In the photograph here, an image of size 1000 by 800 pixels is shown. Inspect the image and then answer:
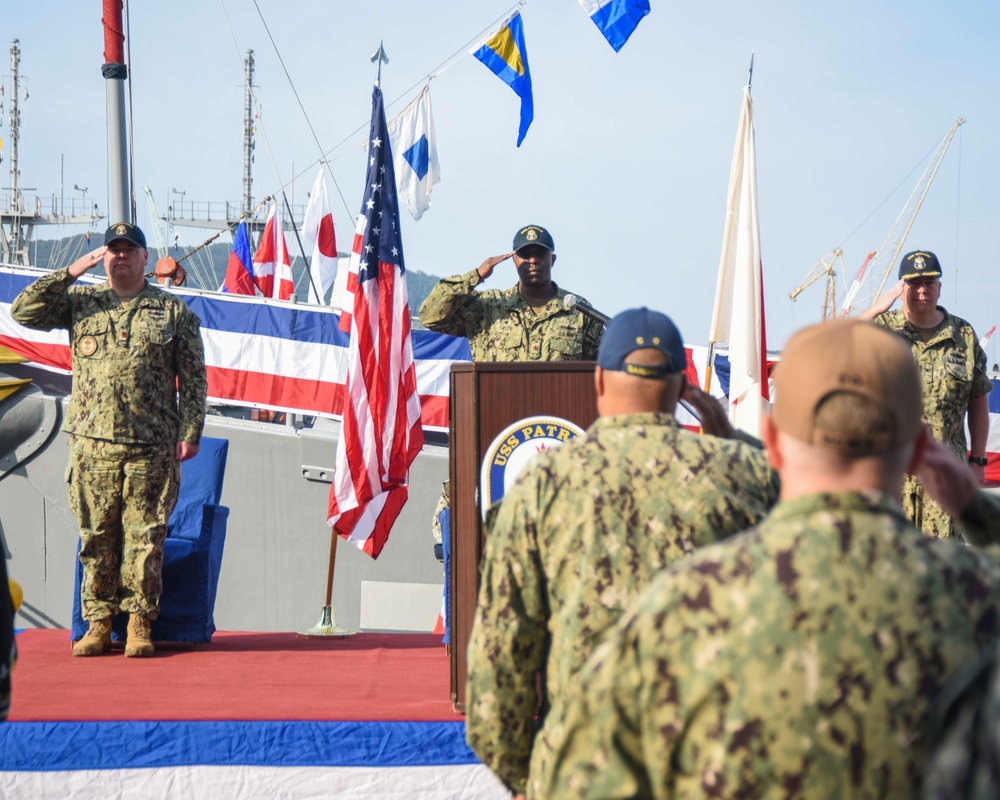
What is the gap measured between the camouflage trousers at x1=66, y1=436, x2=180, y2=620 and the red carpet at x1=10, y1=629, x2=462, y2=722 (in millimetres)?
292

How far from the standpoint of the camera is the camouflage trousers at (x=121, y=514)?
5.54 meters

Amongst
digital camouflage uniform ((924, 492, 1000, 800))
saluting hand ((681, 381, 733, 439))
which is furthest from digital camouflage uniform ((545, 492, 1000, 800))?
saluting hand ((681, 381, 733, 439))

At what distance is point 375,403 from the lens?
6602 mm

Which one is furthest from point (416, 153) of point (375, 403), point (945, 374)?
point (945, 374)

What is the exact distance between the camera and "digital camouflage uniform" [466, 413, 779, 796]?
2.19 m

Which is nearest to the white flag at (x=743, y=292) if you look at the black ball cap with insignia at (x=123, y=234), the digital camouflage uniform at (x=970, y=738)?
the black ball cap with insignia at (x=123, y=234)

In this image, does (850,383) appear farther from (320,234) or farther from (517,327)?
(320,234)

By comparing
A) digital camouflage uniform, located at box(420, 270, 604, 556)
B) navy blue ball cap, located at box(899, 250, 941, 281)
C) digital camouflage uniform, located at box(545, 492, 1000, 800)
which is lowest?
digital camouflage uniform, located at box(545, 492, 1000, 800)

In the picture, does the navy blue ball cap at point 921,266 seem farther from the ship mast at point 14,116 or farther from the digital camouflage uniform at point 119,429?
the ship mast at point 14,116

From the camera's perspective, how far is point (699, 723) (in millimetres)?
1459

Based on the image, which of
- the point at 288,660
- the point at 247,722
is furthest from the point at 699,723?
the point at 288,660

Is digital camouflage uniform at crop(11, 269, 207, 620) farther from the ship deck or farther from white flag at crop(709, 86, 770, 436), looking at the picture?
white flag at crop(709, 86, 770, 436)

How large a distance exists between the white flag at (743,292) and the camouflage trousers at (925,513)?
0.76 metres

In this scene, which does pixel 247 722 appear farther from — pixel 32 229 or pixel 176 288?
pixel 32 229
